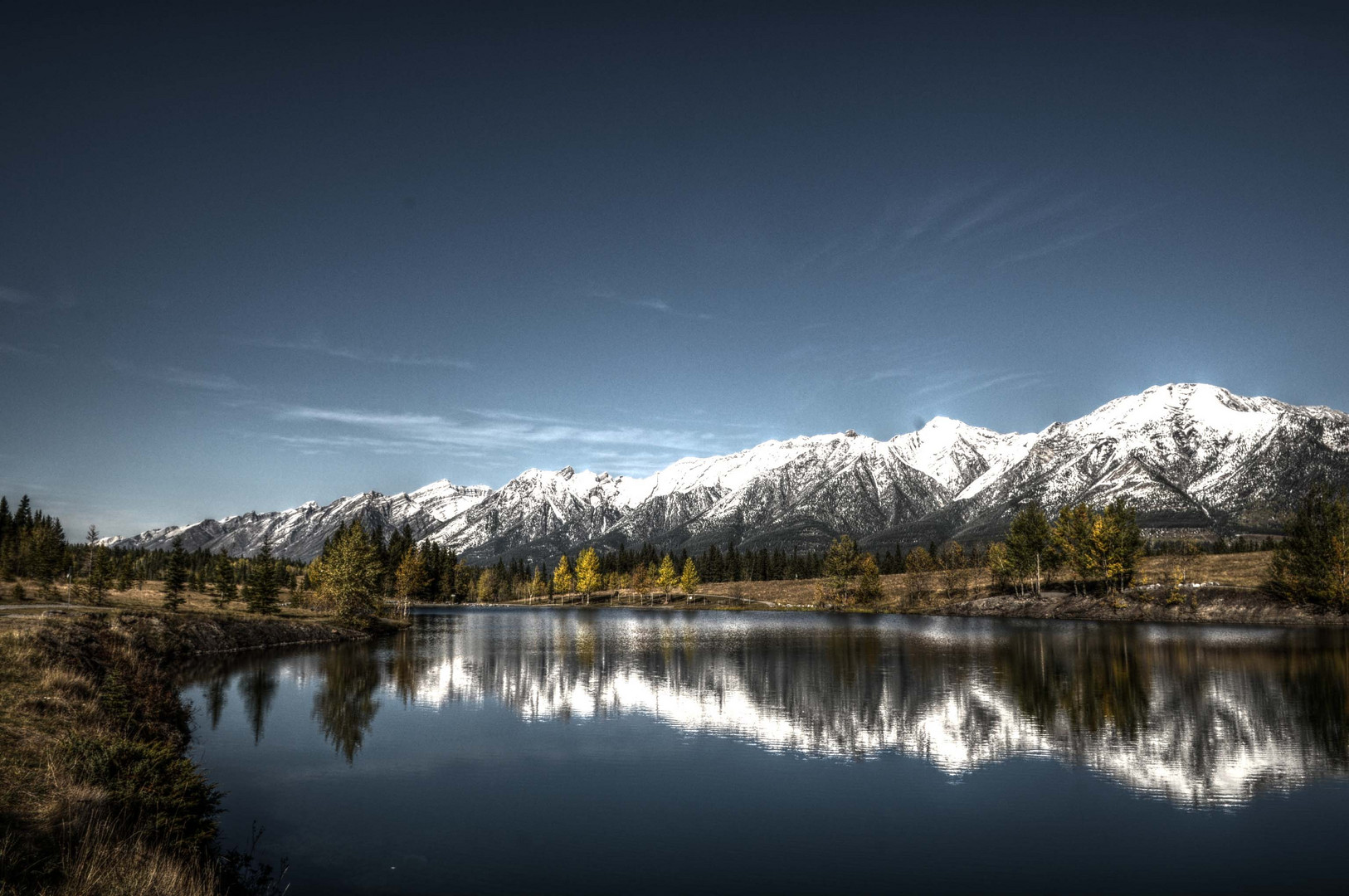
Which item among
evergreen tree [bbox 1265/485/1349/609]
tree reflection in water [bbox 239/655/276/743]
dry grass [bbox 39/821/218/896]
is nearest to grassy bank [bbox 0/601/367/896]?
dry grass [bbox 39/821/218/896]

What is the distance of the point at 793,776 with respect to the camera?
25.6 metres

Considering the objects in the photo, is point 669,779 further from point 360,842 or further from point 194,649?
point 194,649

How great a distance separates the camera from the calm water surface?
17.7 meters

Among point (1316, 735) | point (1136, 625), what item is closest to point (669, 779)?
point (1316, 735)

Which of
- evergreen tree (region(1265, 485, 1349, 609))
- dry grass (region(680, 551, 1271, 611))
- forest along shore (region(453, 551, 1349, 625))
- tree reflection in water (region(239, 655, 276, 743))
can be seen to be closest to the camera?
tree reflection in water (region(239, 655, 276, 743))

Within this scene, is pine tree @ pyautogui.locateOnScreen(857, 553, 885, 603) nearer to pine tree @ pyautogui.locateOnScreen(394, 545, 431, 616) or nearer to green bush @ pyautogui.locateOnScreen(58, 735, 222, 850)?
pine tree @ pyautogui.locateOnScreen(394, 545, 431, 616)

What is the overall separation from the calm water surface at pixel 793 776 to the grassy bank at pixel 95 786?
2.11m

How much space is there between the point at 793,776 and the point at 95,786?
1967cm

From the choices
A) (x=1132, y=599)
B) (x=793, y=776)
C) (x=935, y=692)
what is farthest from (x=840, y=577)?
(x=793, y=776)

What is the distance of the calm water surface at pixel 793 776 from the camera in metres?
17.7

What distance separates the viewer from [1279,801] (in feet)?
72.1

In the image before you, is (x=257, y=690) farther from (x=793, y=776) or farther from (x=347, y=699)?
(x=793, y=776)

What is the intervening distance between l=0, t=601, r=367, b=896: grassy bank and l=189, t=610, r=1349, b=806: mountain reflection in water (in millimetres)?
6600

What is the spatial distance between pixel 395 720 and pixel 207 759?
8775 mm
